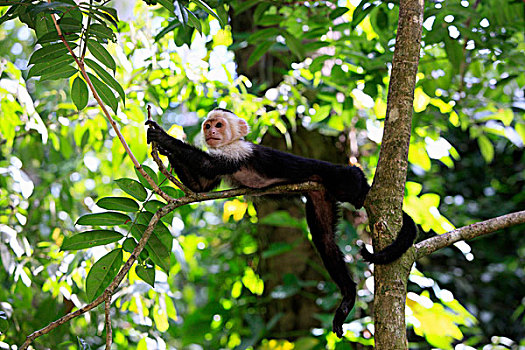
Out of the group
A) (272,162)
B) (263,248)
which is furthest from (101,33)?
(263,248)

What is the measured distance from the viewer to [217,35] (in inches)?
137

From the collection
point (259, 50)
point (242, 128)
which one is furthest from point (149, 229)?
point (259, 50)

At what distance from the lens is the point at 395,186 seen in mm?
1844

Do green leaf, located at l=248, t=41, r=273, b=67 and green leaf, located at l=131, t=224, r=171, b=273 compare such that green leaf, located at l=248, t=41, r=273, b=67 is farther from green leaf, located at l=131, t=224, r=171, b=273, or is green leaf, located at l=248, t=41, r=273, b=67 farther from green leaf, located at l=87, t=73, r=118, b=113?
green leaf, located at l=131, t=224, r=171, b=273

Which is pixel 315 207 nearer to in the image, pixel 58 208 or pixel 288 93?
pixel 288 93

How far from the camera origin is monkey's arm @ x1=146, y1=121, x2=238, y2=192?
2121mm

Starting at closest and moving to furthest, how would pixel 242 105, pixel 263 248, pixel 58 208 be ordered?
1. pixel 242 105
2. pixel 58 208
3. pixel 263 248

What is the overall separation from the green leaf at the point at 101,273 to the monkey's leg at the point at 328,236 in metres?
1.21

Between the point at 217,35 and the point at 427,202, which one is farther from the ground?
the point at 217,35

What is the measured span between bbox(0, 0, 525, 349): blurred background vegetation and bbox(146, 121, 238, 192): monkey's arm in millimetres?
231

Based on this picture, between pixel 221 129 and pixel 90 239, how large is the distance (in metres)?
1.10

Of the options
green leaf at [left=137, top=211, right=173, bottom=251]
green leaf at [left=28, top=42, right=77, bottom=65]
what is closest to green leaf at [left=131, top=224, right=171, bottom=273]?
green leaf at [left=137, top=211, right=173, bottom=251]

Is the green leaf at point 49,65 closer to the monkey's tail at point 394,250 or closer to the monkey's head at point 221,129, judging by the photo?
the monkey's head at point 221,129

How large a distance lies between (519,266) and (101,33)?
5290 mm
